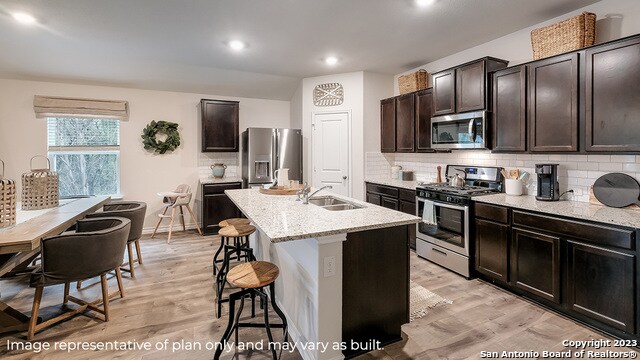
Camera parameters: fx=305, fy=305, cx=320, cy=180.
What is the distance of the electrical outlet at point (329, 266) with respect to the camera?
188 cm

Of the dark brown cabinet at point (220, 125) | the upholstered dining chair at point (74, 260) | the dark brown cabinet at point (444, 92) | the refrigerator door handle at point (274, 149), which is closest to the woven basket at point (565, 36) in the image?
the dark brown cabinet at point (444, 92)

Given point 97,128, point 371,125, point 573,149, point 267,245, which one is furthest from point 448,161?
point 97,128

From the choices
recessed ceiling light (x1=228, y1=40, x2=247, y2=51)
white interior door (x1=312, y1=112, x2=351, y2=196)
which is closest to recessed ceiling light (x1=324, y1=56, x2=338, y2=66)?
white interior door (x1=312, y1=112, x2=351, y2=196)

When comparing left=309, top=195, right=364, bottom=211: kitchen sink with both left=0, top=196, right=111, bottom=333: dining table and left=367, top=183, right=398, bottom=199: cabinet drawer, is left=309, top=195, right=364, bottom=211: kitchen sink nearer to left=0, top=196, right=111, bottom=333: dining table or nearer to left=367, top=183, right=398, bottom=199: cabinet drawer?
left=367, top=183, right=398, bottom=199: cabinet drawer

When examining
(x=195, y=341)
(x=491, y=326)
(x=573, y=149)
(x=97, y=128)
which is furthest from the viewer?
(x=97, y=128)

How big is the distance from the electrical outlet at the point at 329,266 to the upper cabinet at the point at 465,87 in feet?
8.78

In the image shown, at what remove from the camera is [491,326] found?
243 cm

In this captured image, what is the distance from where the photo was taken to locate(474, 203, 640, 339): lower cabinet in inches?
85.1

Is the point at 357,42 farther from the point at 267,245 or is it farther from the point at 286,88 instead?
the point at 267,245

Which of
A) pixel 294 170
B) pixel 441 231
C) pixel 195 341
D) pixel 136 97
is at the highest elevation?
pixel 136 97

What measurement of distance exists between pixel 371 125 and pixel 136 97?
13.3 ft

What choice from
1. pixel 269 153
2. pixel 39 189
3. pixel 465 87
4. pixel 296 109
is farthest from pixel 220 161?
pixel 465 87

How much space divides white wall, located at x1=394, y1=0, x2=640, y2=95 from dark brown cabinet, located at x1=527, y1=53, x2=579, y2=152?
0.48 meters

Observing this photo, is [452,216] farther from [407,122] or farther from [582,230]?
[407,122]
